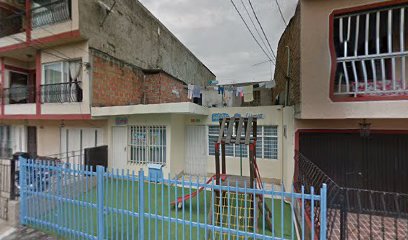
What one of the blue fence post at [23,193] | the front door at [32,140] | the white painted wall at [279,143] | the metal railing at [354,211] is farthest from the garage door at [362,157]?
the front door at [32,140]

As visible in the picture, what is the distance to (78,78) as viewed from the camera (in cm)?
871

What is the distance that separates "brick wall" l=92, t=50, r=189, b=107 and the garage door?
7.68m

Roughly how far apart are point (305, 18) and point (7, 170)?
947 cm

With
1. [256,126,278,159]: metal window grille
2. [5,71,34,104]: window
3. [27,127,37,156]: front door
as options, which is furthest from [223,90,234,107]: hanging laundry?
[27,127,37,156]: front door

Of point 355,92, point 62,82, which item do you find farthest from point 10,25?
point 355,92

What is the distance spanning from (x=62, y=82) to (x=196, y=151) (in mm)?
6313

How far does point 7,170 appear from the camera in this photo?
660 cm

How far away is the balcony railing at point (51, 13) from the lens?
8.48 metres

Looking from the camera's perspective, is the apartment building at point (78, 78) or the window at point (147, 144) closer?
the apartment building at point (78, 78)

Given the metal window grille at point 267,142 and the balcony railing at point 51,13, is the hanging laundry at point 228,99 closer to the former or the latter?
the metal window grille at point 267,142

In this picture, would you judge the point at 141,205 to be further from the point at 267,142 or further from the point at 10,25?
the point at 10,25

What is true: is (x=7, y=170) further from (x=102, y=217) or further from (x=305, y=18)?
(x=305, y=18)

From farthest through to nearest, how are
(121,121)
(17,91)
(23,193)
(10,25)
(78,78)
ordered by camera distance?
1. (17,91)
2. (10,25)
3. (121,121)
4. (78,78)
5. (23,193)

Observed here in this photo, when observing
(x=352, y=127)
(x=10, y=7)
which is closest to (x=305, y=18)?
(x=352, y=127)
